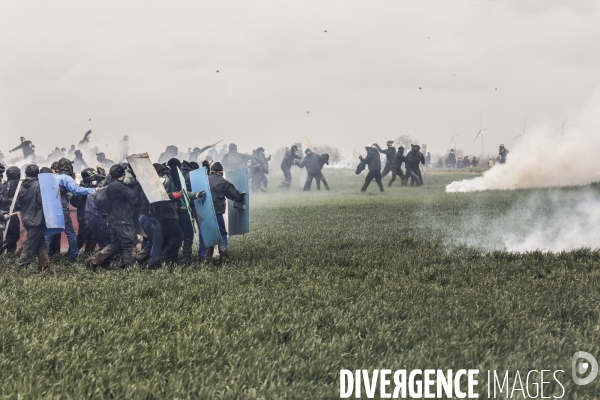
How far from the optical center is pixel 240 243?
488 inches

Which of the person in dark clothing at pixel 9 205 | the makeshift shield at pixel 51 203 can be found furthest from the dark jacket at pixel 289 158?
the makeshift shield at pixel 51 203

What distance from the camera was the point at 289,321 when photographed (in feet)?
19.6

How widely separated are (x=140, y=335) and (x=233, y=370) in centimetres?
131

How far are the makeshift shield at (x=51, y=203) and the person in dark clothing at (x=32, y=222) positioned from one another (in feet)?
0.28

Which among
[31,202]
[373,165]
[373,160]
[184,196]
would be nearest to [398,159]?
[373,160]

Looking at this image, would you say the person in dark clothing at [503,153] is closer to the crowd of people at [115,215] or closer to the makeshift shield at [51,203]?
the crowd of people at [115,215]

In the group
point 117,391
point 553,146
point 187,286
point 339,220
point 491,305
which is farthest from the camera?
point 553,146

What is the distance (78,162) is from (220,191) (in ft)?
82.9

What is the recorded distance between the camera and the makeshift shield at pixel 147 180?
30.2ft

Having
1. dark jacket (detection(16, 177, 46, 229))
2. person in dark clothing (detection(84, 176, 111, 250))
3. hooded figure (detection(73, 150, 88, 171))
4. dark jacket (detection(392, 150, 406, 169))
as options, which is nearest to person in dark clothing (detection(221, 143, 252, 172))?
hooded figure (detection(73, 150, 88, 171))

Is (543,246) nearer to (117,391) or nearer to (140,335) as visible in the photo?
(140,335)

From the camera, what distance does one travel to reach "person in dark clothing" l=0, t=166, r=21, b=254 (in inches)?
448

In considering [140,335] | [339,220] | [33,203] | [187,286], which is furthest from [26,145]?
[140,335]

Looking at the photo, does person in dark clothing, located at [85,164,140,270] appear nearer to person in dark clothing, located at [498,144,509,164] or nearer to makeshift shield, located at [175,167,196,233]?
makeshift shield, located at [175,167,196,233]
